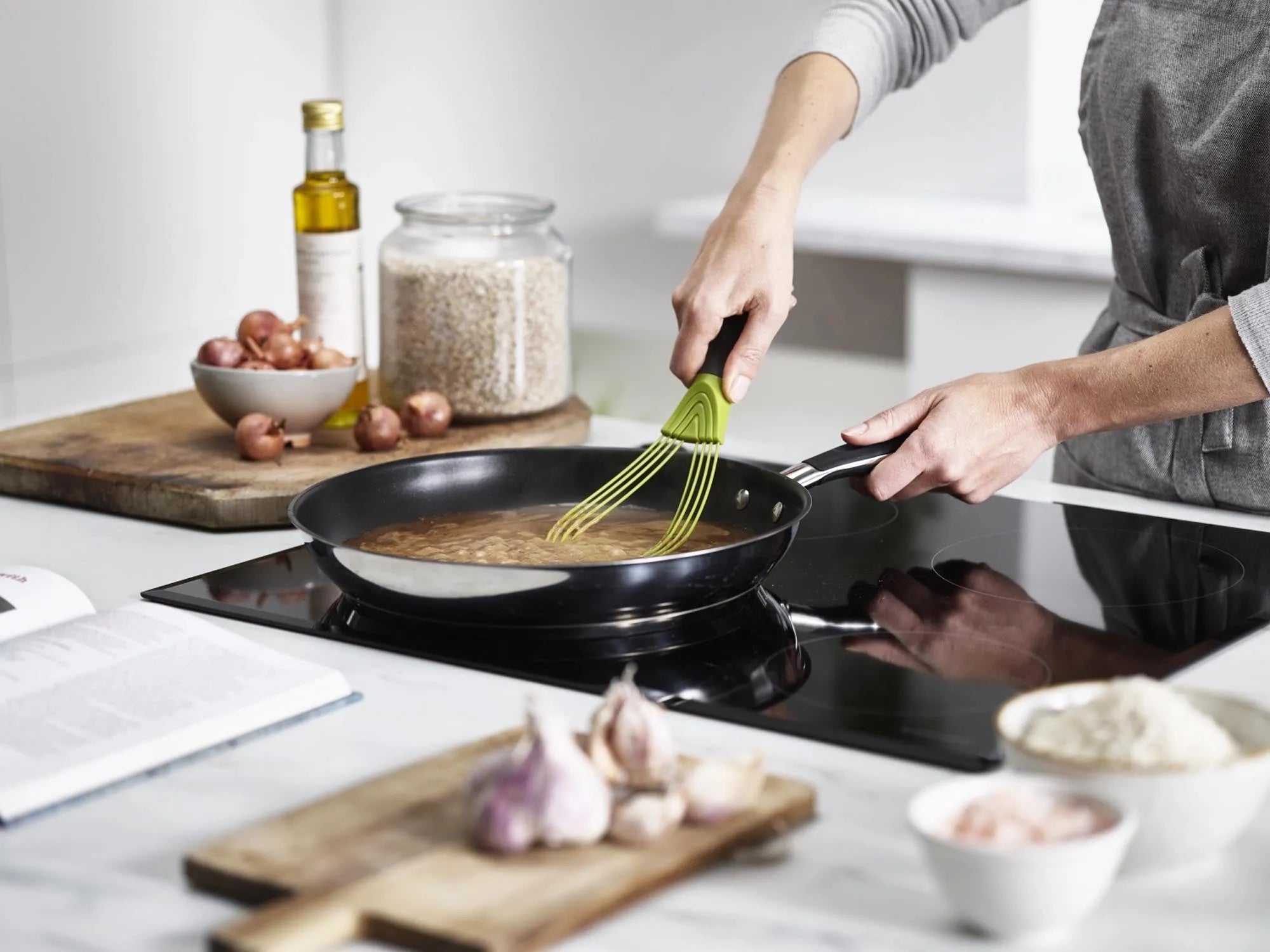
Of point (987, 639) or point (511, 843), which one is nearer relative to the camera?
point (511, 843)

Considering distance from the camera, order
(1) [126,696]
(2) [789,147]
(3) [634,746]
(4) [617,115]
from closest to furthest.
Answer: (3) [634,746] < (1) [126,696] < (2) [789,147] < (4) [617,115]

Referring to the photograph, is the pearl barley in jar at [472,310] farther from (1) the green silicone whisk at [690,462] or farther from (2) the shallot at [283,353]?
(1) the green silicone whisk at [690,462]

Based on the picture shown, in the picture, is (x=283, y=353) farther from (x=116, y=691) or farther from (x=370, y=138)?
(x=370, y=138)

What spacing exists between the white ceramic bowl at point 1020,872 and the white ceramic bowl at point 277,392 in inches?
39.4

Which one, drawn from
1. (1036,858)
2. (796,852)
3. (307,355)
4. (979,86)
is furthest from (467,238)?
(979,86)

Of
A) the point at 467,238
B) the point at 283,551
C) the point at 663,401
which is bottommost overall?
the point at 663,401

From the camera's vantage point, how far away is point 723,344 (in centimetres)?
135

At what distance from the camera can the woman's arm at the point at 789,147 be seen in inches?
53.2

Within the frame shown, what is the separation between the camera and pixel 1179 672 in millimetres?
997

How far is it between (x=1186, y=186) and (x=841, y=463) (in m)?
0.49

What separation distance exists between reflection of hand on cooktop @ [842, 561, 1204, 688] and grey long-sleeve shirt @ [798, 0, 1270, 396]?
2.28 ft

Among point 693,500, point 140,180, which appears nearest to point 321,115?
point 693,500

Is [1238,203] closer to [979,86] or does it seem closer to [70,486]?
[70,486]

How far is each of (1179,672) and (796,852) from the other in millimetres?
367
